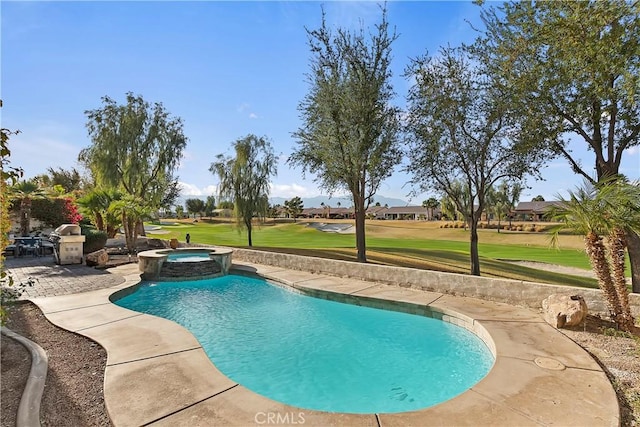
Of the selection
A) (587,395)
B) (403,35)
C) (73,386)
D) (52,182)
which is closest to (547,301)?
(587,395)

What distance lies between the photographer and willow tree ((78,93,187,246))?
2002 cm

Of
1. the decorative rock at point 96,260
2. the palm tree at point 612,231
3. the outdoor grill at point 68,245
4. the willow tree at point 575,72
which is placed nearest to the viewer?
the palm tree at point 612,231

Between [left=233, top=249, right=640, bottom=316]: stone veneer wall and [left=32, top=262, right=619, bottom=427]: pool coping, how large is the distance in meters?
0.63

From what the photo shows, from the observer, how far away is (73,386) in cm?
399

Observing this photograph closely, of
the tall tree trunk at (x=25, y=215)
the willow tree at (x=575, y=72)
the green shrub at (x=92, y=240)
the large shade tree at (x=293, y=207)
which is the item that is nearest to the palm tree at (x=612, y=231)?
the willow tree at (x=575, y=72)

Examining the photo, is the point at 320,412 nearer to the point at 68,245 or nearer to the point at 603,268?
the point at 603,268

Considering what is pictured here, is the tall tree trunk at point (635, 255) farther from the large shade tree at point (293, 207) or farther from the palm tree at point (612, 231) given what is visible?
the large shade tree at point (293, 207)

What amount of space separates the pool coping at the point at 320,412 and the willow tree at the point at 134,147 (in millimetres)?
15135

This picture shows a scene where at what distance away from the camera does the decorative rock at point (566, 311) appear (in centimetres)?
599

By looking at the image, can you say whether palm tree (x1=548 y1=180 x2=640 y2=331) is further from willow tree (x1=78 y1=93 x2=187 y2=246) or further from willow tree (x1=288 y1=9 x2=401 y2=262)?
willow tree (x1=78 y1=93 x2=187 y2=246)

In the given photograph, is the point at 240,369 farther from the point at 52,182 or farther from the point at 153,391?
the point at 52,182

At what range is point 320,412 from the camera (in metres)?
3.59

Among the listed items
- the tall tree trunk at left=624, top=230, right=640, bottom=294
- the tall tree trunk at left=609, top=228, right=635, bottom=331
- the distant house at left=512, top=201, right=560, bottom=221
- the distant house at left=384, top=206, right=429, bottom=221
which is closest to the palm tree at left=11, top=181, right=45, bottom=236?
the tall tree trunk at left=609, top=228, right=635, bottom=331

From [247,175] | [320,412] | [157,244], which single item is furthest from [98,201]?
[320,412]
